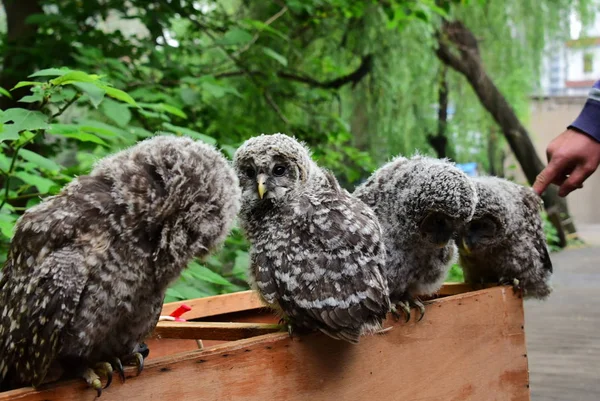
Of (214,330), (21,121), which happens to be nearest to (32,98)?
(21,121)

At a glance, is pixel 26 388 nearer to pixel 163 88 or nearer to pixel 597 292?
pixel 163 88

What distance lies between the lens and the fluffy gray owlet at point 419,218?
1759 millimetres

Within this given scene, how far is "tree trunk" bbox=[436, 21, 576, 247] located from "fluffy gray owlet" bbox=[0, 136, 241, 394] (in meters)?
7.11

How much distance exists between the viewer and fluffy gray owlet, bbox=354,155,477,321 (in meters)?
1.76

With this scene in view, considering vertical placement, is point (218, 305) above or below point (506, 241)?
below

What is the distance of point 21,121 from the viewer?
5.41 ft

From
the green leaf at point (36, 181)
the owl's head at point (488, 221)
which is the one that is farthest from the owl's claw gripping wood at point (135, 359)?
the owl's head at point (488, 221)

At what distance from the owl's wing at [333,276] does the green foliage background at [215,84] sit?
35cm

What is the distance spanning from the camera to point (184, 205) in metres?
1.27

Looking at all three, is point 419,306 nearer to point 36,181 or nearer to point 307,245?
point 307,245

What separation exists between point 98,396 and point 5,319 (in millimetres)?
249

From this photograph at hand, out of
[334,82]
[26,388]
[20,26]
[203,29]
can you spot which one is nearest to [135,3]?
[203,29]

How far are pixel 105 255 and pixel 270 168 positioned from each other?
527mm

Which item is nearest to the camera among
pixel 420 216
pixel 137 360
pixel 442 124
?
pixel 137 360
